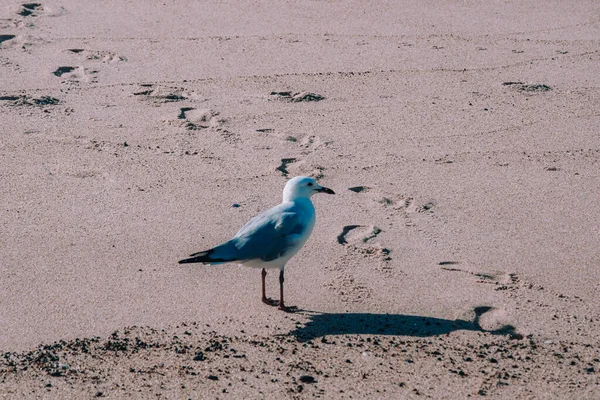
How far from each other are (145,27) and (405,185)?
13.2 feet

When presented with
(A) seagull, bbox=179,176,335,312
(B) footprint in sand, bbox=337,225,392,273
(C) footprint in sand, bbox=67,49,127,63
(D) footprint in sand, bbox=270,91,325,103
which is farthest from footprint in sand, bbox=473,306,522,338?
(C) footprint in sand, bbox=67,49,127,63

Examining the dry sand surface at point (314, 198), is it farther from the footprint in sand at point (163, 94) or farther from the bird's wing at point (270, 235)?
the bird's wing at point (270, 235)

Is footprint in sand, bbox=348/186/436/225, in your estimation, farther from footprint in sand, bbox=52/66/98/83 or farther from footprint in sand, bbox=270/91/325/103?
footprint in sand, bbox=52/66/98/83

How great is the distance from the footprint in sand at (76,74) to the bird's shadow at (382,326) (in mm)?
3909

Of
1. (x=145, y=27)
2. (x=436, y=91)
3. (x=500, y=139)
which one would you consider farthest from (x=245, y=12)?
(x=500, y=139)

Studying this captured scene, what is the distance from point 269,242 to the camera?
4527mm

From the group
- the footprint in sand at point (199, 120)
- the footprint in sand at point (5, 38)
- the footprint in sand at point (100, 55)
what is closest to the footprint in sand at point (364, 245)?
the footprint in sand at point (199, 120)

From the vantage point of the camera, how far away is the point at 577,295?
471 centimetres

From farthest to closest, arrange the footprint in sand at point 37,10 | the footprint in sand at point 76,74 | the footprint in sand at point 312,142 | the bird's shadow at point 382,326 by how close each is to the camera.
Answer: the footprint in sand at point 37,10, the footprint in sand at point 76,74, the footprint in sand at point 312,142, the bird's shadow at point 382,326

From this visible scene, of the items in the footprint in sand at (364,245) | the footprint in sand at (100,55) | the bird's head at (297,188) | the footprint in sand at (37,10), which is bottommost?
the footprint in sand at (364,245)

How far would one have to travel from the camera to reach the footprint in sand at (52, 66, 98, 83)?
7586 millimetres

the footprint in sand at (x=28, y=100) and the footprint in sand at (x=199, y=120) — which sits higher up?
the footprint in sand at (x=28, y=100)

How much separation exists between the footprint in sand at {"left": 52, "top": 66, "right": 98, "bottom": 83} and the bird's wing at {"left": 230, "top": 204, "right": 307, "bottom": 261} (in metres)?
3.49

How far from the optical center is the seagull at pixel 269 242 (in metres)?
4.45
